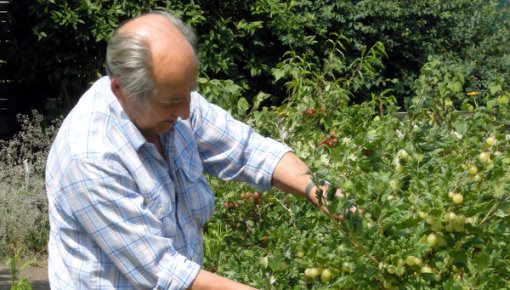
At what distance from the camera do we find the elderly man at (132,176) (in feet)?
8.05

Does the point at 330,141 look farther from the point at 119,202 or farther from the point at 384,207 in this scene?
the point at 119,202

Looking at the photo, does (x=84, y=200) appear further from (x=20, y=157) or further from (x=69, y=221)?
(x=20, y=157)

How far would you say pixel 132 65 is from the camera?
244 cm

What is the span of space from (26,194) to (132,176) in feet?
16.2

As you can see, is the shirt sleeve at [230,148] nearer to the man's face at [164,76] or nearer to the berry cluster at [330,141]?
the man's face at [164,76]

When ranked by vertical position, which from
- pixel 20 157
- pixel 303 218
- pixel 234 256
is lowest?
pixel 20 157

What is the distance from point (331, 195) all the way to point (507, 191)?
0.55 metres

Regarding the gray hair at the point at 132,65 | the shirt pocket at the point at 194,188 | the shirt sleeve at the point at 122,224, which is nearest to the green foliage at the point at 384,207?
the shirt pocket at the point at 194,188

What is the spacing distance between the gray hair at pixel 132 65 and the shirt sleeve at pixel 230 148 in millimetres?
484

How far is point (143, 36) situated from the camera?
246cm

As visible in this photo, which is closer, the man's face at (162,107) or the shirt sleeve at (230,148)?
the man's face at (162,107)

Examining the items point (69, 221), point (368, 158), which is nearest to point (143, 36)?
point (69, 221)

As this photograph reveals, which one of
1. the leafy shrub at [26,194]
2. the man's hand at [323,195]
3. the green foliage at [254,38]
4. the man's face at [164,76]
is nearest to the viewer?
the man's face at [164,76]

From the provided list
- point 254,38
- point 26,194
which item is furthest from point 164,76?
point 254,38
